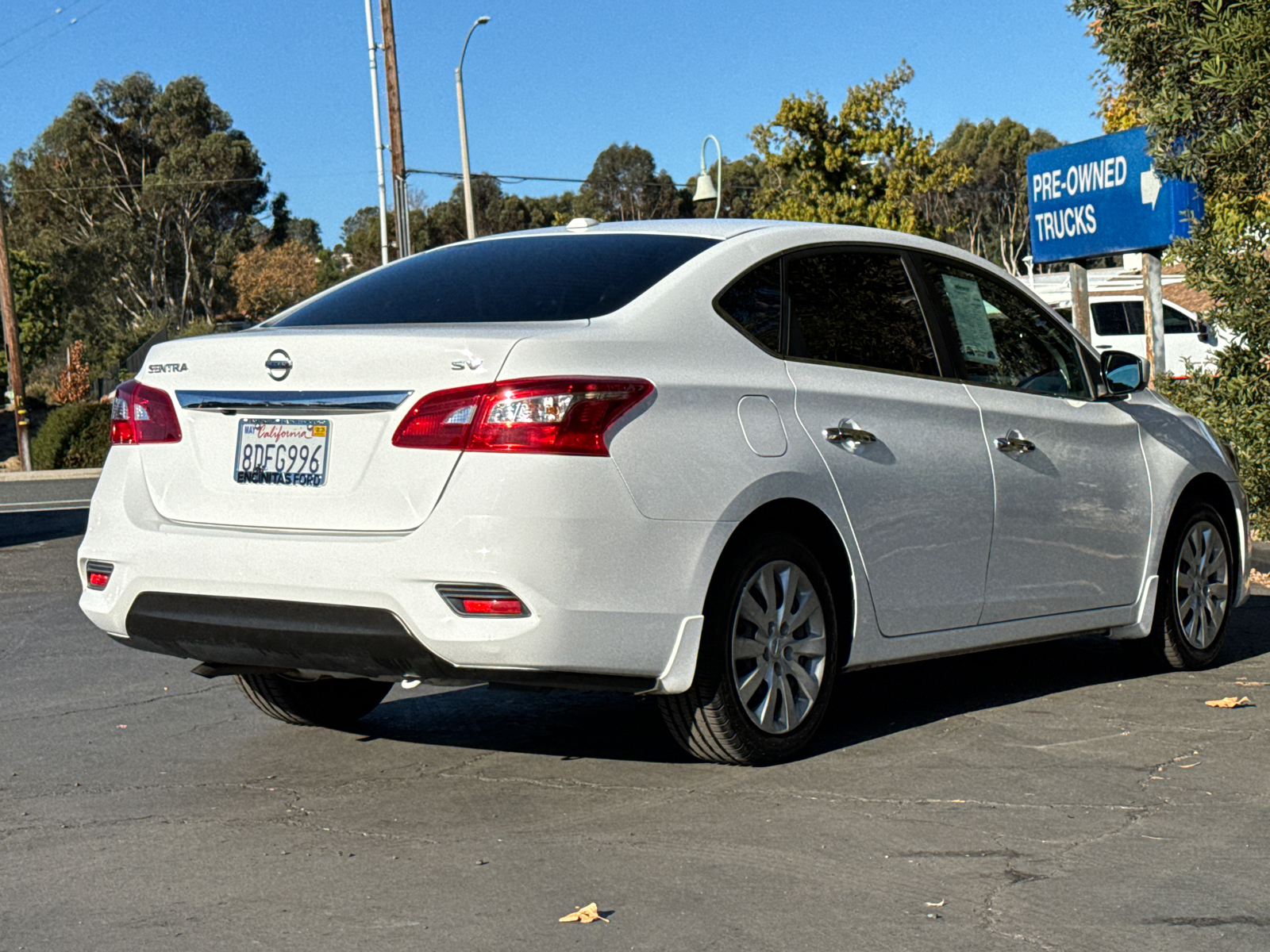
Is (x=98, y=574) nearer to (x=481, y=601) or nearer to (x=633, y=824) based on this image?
(x=481, y=601)

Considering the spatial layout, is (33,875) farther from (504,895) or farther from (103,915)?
(504,895)

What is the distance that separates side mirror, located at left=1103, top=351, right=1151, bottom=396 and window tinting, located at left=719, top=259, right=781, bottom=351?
6.21ft

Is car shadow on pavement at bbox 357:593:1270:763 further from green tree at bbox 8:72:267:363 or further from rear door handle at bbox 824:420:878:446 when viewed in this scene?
green tree at bbox 8:72:267:363

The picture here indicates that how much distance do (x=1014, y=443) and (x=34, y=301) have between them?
68384mm

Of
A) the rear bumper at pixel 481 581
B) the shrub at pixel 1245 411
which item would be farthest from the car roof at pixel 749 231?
the shrub at pixel 1245 411

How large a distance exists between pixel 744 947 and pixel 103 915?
1.48m

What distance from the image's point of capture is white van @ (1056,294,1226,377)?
28.3 meters

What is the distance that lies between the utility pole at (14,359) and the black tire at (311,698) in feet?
105

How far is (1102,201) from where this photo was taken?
14.3 m

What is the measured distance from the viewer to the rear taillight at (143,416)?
198 inches

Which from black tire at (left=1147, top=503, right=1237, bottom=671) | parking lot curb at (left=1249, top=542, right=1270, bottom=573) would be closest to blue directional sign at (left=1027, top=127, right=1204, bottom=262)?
parking lot curb at (left=1249, top=542, right=1270, bottom=573)

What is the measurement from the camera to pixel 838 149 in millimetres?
37625

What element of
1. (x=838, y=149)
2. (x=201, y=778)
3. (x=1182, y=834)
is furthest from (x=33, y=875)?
(x=838, y=149)

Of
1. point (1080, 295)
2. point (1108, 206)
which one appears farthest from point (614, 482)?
point (1080, 295)
